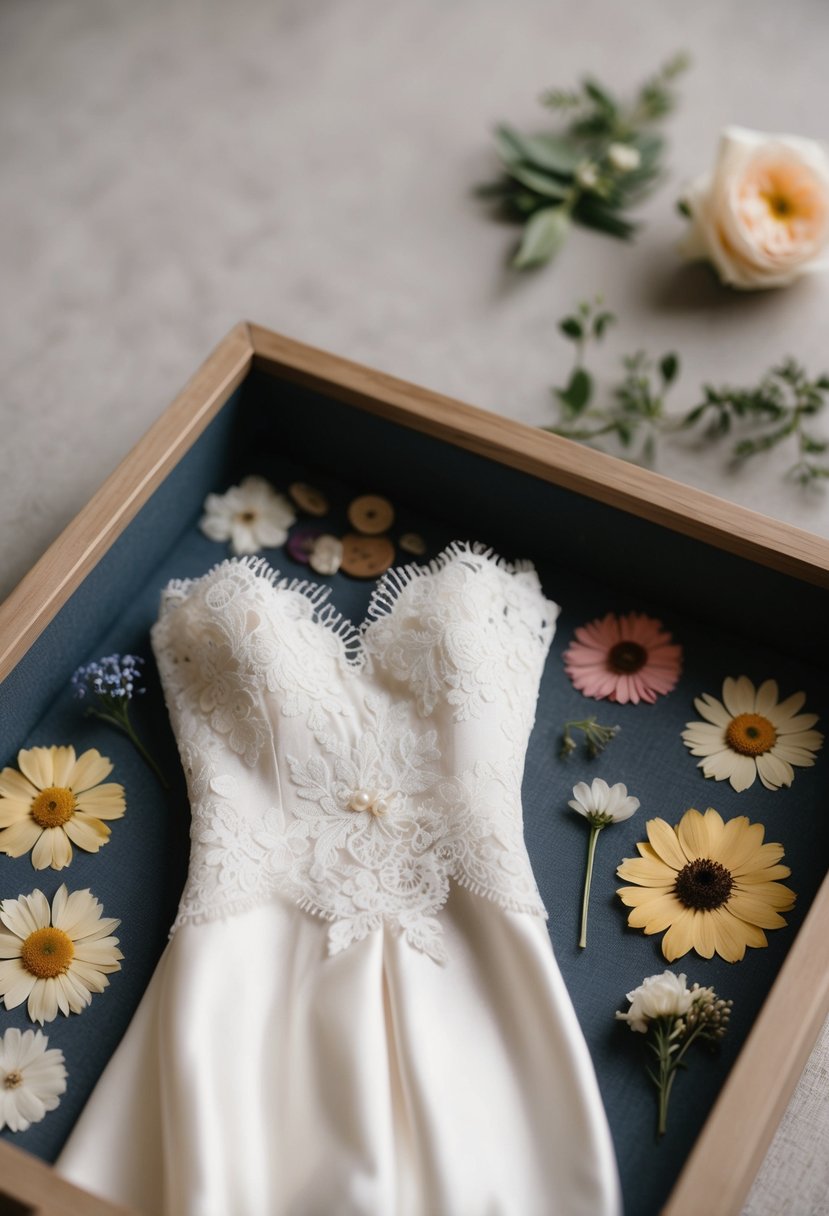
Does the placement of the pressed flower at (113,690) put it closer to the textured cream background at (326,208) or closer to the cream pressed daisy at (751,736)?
the textured cream background at (326,208)

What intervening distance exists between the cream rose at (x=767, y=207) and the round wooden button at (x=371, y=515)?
0.74 m

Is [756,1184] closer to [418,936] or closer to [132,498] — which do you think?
[418,936]

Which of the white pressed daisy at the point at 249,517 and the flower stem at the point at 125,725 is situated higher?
the white pressed daisy at the point at 249,517

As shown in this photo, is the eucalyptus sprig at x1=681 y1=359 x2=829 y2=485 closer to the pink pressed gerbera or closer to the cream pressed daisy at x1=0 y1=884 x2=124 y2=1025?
the pink pressed gerbera

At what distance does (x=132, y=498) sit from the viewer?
1.37m

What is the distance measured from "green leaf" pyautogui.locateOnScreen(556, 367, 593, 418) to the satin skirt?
89 centimetres

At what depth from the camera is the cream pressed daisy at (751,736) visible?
1349 millimetres

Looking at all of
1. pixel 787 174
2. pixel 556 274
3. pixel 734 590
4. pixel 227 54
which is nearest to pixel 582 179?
pixel 556 274

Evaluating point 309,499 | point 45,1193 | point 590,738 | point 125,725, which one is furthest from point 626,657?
point 45,1193

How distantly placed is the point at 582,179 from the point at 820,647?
104 cm

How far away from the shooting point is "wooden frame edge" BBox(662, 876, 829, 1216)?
971mm

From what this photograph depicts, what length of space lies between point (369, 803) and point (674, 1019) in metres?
0.39

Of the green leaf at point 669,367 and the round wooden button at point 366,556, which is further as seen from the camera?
the green leaf at point 669,367

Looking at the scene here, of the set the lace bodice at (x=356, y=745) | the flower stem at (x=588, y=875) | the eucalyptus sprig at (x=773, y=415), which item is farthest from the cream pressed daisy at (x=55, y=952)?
the eucalyptus sprig at (x=773, y=415)
